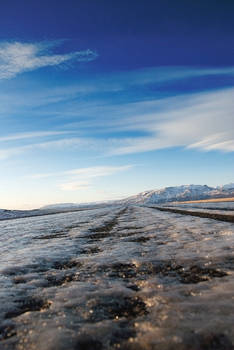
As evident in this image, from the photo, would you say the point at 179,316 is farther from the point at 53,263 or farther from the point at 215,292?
the point at 53,263

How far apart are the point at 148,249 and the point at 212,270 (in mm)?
2266

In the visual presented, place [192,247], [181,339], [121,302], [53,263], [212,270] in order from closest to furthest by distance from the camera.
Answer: [181,339]
[121,302]
[212,270]
[53,263]
[192,247]

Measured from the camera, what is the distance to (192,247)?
5.93 metres

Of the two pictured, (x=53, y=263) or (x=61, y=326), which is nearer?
(x=61, y=326)

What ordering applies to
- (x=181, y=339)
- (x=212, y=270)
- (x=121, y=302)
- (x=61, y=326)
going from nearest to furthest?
1. (x=181, y=339)
2. (x=61, y=326)
3. (x=121, y=302)
4. (x=212, y=270)

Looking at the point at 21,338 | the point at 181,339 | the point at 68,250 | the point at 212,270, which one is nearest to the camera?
the point at 181,339

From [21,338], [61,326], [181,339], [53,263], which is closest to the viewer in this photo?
[181,339]

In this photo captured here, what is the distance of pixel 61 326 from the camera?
2482 mm

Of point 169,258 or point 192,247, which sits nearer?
point 169,258

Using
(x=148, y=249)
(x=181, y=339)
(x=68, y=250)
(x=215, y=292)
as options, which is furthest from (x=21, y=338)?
(x=68, y=250)

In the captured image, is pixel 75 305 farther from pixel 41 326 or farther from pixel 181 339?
pixel 181 339

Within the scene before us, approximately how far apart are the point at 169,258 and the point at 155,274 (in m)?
1.07

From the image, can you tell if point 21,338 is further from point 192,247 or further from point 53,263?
point 192,247

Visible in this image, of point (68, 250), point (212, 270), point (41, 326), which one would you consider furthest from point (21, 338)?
point (68, 250)
